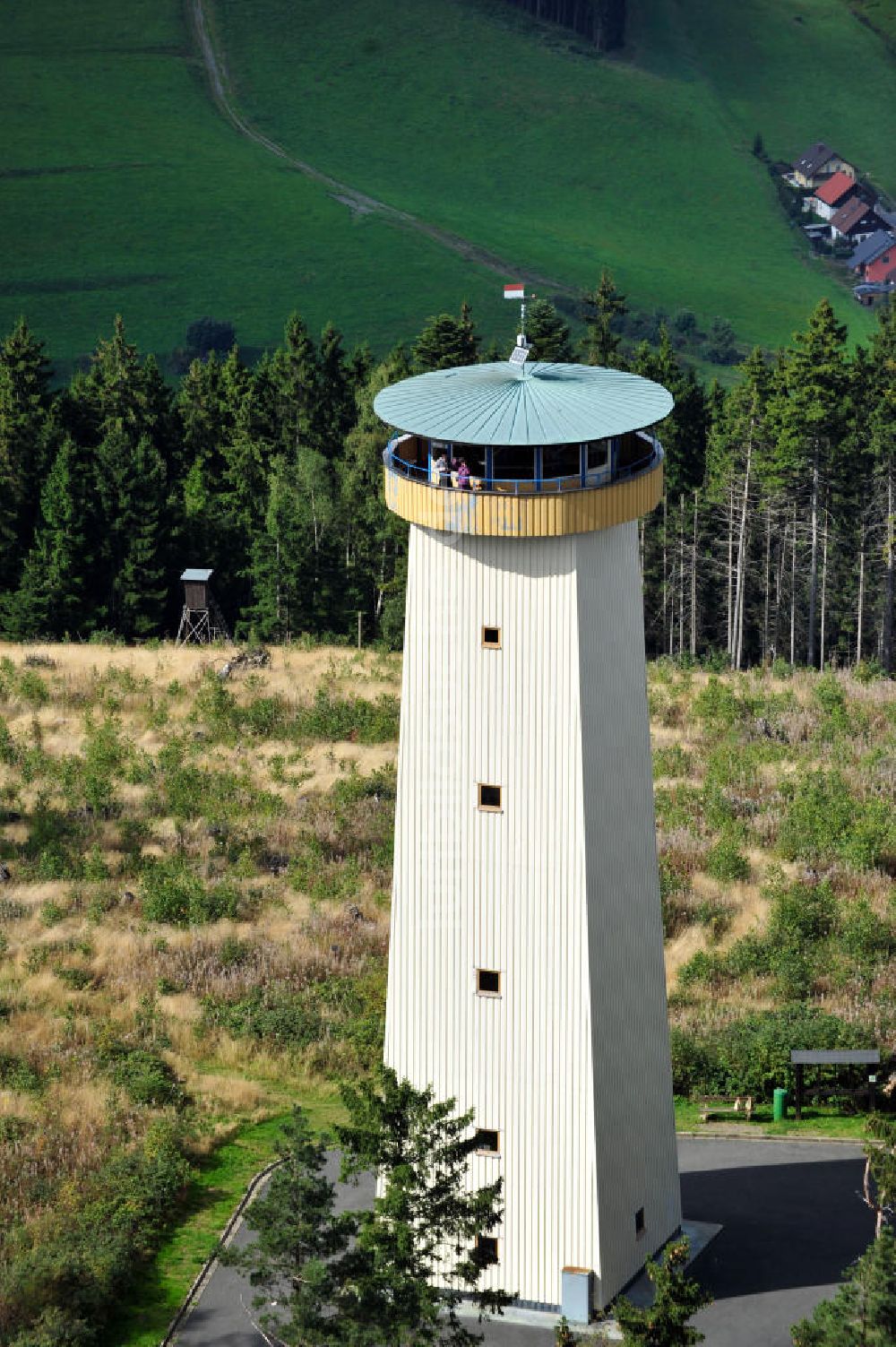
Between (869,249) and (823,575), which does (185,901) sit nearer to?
(823,575)

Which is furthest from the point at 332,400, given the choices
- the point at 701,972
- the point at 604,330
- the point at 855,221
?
the point at 855,221

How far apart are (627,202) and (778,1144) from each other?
15113 centimetres

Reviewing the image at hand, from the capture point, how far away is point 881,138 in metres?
191

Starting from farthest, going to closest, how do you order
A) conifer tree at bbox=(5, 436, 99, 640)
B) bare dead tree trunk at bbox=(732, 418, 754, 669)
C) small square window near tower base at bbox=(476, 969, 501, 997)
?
bare dead tree trunk at bbox=(732, 418, 754, 669), conifer tree at bbox=(5, 436, 99, 640), small square window near tower base at bbox=(476, 969, 501, 997)

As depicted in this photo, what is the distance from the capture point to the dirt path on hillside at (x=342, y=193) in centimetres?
15861

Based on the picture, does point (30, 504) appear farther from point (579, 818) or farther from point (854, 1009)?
point (579, 818)

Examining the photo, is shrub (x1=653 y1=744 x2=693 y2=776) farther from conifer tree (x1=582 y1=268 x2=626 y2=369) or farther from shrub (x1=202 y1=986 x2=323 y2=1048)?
conifer tree (x1=582 y1=268 x2=626 y2=369)

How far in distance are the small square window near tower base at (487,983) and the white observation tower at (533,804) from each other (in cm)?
3

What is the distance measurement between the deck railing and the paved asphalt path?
12.3 metres

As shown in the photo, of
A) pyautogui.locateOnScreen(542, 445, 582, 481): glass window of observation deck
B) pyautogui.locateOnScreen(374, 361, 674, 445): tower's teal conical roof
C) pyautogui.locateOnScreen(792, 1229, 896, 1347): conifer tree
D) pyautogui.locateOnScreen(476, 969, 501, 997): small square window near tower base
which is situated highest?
pyautogui.locateOnScreen(374, 361, 674, 445): tower's teal conical roof

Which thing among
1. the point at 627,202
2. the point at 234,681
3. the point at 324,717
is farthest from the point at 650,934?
the point at 627,202

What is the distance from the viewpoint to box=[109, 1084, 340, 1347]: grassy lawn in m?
28.3

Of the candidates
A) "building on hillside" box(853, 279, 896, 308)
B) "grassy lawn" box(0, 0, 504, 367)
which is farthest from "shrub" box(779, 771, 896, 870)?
"building on hillside" box(853, 279, 896, 308)

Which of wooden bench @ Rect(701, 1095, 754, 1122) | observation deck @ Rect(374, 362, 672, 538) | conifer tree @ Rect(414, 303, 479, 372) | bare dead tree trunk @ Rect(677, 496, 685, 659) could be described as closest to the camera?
observation deck @ Rect(374, 362, 672, 538)
